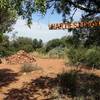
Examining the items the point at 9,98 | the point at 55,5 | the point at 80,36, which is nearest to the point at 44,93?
the point at 9,98

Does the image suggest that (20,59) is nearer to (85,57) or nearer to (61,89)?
(85,57)

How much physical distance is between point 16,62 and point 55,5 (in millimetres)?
10995

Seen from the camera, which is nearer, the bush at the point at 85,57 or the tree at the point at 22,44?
the bush at the point at 85,57

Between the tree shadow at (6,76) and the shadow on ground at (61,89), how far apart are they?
1087mm

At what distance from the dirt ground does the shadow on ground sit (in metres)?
0.41

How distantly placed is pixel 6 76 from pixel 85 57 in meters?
5.68

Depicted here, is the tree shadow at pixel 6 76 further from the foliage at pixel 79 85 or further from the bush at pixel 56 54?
the bush at pixel 56 54

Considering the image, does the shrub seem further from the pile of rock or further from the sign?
the sign

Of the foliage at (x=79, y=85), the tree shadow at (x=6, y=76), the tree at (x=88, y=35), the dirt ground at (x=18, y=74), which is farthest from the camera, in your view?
the tree shadow at (x=6, y=76)

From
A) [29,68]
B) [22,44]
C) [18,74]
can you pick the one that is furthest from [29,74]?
[22,44]

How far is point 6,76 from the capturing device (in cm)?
→ 2014

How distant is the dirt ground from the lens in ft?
59.3

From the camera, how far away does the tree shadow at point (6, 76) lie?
18.8 metres

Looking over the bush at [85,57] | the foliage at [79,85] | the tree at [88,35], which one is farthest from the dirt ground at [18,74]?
the tree at [88,35]
